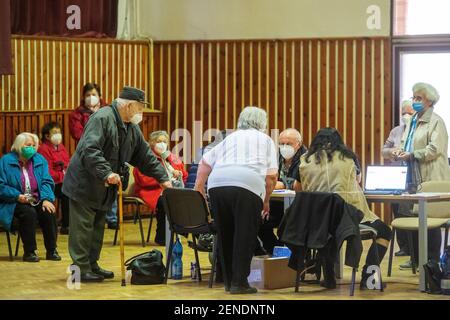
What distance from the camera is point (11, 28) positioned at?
12695 mm

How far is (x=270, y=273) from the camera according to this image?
7.88 meters

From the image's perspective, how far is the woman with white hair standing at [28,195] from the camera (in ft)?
31.4

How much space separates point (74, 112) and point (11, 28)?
4.68 ft

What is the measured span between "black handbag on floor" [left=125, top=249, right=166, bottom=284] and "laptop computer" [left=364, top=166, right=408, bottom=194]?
1753 millimetres

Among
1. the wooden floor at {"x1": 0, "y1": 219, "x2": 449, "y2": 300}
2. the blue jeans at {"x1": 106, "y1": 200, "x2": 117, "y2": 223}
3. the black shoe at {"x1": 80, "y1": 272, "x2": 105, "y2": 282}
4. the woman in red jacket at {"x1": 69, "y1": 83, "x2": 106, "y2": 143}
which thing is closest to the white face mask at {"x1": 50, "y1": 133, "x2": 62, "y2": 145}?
the woman in red jacket at {"x1": 69, "y1": 83, "x2": 106, "y2": 143}

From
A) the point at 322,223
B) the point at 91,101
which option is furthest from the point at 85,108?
the point at 322,223

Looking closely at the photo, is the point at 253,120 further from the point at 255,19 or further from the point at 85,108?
the point at 255,19

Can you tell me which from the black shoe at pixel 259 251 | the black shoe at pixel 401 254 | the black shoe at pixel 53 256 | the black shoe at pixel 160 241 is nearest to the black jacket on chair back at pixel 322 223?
the black shoe at pixel 259 251

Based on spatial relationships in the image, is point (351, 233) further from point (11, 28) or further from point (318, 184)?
point (11, 28)

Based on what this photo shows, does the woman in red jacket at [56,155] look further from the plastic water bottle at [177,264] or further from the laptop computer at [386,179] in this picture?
the laptop computer at [386,179]

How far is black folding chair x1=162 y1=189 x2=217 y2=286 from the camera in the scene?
7.84m

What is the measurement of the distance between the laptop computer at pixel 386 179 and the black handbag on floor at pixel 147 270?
1.75 m

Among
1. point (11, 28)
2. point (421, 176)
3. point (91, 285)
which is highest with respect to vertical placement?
point (11, 28)
